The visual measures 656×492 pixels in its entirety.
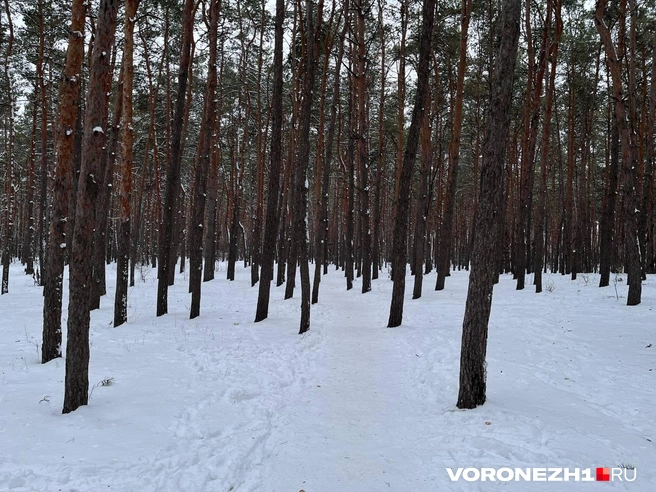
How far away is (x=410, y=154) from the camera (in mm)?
9305

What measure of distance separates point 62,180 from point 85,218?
2.57m

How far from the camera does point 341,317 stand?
1173cm

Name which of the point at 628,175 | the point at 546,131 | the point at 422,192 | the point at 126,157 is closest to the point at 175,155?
the point at 126,157

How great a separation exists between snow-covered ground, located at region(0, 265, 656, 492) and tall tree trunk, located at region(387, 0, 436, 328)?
3.32ft

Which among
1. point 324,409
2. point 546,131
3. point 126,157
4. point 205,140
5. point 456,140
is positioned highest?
point 546,131

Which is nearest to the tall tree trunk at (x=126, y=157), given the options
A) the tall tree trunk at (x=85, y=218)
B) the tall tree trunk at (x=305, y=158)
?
the tall tree trunk at (x=305, y=158)

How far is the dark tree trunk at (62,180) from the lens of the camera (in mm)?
6008

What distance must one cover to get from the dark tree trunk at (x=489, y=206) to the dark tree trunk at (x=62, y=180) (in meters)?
6.16

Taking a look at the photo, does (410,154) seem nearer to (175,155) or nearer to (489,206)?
(489,206)

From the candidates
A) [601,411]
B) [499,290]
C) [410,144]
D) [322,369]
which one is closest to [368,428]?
[322,369]

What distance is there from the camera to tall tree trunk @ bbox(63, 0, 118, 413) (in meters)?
4.45

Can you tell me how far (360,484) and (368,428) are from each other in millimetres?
1112

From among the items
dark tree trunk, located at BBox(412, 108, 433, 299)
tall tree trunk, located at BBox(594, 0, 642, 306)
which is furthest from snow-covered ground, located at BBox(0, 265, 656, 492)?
dark tree trunk, located at BBox(412, 108, 433, 299)

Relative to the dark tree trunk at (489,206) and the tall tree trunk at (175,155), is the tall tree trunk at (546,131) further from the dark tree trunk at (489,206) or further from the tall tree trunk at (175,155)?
the tall tree trunk at (175,155)
